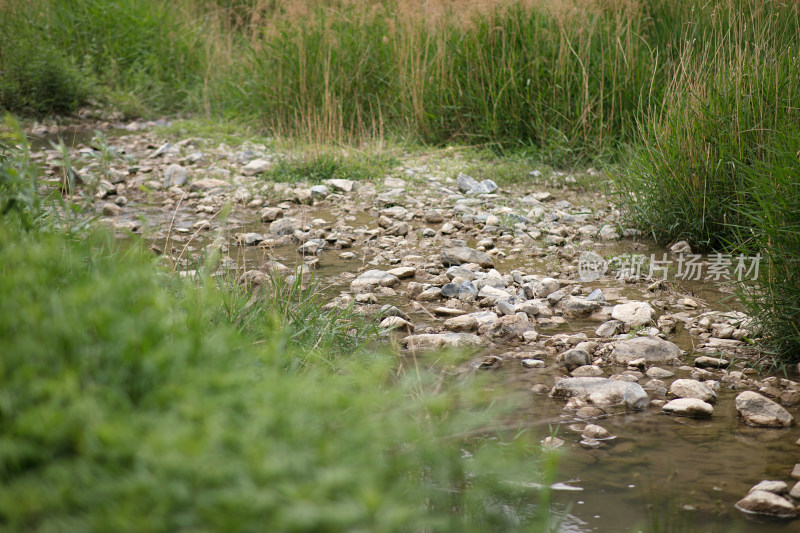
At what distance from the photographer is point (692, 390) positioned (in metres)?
2.62

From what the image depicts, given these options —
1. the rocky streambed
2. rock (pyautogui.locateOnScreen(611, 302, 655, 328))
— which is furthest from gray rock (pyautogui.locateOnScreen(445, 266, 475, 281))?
rock (pyautogui.locateOnScreen(611, 302, 655, 328))

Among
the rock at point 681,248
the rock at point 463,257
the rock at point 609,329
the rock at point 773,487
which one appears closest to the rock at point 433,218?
the rock at point 463,257

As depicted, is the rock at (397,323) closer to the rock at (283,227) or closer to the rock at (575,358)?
the rock at (575,358)

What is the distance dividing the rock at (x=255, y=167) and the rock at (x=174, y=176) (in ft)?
1.75

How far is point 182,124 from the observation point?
779 cm

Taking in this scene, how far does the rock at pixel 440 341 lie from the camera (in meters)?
3.04

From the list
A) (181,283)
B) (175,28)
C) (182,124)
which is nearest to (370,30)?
(182,124)

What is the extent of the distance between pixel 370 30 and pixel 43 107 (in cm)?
406

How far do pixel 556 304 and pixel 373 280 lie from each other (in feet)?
3.37

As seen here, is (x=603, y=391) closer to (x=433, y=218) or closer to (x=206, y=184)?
(x=433, y=218)

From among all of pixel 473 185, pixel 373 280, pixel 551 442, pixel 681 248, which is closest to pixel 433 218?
pixel 473 185

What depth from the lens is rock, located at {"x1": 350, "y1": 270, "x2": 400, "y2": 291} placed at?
3844 mm

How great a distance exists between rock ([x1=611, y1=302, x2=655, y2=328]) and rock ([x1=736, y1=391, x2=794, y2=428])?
31.4 inches

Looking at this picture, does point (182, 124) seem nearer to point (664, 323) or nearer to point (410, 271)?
point (410, 271)
